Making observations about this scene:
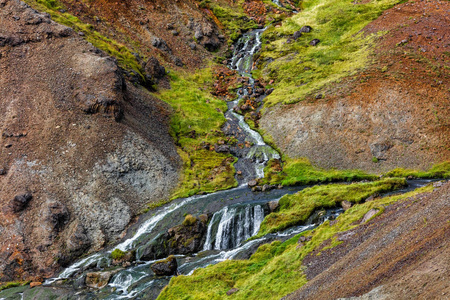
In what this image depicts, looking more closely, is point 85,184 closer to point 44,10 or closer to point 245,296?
point 245,296

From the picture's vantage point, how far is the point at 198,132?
5562cm

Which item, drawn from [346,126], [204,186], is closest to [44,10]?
[204,186]

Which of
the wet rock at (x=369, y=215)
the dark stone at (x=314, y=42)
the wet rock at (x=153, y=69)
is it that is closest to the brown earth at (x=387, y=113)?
the dark stone at (x=314, y=42)

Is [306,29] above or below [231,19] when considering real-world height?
below

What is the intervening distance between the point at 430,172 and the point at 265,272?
24.3 m

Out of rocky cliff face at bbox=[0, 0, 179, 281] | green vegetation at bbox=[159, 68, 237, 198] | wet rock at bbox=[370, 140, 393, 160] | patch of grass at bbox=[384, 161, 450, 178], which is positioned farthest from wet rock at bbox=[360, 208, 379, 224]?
rocky cliff face at bbox=[0, 0, 179, 281]

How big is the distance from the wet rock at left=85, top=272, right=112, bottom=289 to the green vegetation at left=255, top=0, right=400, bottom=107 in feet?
117

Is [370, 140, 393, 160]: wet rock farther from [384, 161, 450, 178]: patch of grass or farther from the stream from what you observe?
the stream

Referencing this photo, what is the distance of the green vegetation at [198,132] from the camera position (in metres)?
46.5

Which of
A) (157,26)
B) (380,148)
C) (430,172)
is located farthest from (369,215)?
(157,26)

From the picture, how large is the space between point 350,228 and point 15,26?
53.2 metres

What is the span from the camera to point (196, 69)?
234 ft

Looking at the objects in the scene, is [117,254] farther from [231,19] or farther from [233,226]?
[231,19]

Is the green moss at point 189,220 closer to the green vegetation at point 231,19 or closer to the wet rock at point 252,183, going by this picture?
the wet rock at point 252,183
